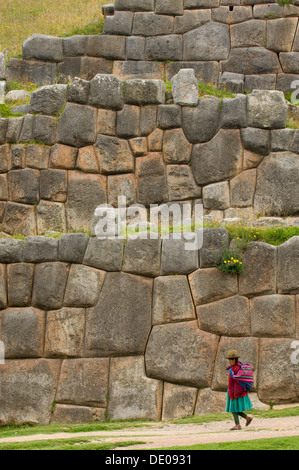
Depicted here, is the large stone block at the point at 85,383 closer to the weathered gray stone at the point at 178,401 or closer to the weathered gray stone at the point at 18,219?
the weathered gray stone at the point at 178,401

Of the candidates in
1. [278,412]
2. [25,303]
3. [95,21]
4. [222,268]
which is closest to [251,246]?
[222,268]

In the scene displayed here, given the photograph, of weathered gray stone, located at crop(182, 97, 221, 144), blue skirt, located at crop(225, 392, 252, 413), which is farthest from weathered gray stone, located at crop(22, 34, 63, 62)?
blue skirt, located at crop(225, 392, 252, 413)

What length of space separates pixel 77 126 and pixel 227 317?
5.84 meters

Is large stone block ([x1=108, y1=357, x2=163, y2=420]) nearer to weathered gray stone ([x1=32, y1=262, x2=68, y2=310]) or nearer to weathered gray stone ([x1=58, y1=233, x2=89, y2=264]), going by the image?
weathered gray stone ([x1=32, y1=262, x2=68, y2=310])

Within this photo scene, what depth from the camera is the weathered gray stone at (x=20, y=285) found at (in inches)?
499

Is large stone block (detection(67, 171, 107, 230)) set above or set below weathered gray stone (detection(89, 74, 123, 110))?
below

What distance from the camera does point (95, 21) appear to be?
2188 centimetres

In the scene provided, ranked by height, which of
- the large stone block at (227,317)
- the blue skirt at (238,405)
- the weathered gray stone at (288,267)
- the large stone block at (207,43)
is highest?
the large stone block at (207,43)

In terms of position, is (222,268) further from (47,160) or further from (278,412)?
(47,160)

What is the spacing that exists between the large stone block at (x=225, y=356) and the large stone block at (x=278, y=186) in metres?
3.80

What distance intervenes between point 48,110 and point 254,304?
6.64m

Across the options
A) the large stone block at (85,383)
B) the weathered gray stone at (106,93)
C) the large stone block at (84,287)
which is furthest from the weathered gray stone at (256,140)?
the large stone block at (85,383)

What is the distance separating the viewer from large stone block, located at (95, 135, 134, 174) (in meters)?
15.6

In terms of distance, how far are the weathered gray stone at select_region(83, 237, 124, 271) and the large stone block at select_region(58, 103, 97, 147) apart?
3.82 m
